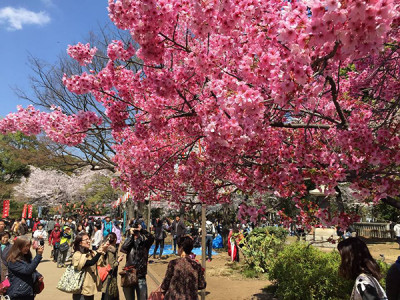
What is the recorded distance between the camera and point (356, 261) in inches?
108

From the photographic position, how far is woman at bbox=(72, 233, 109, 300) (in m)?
4.93

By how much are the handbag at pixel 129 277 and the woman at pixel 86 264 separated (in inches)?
21.3

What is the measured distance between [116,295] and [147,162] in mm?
3391

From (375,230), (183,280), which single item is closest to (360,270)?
(183,280)

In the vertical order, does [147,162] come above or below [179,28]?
below

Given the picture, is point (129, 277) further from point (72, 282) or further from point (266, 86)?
point (266, 86)

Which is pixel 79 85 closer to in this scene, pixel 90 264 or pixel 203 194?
pixel 90 264

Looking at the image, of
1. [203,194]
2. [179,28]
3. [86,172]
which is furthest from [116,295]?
[86,172]

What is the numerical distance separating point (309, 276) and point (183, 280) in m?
3.07

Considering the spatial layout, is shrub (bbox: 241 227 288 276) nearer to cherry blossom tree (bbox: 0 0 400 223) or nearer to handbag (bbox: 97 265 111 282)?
cherry blossom tree (bbox: 0 0 400 223)

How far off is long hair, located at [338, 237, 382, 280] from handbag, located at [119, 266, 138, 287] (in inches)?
151

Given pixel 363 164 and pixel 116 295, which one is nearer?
pixel 363 164

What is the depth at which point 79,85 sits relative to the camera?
5910 millimetres

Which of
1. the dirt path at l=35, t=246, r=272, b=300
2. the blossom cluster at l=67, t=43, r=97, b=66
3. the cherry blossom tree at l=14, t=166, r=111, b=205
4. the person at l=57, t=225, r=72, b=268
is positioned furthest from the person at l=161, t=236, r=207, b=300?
the cherry blossom tree at l=14, t=166, r=111, b=205
